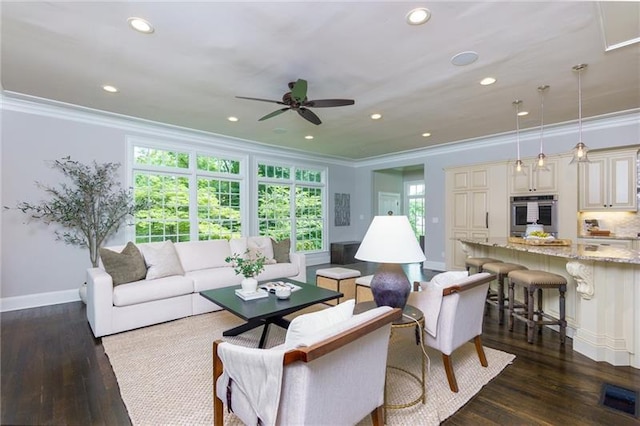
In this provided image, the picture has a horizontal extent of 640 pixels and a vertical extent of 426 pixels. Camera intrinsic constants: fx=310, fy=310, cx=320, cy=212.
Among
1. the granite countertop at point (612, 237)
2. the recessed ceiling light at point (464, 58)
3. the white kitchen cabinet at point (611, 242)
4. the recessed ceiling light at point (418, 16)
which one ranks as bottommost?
the white kitchen cabinet at point (611, 242)

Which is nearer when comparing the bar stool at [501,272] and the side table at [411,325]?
the side table at [411,325]

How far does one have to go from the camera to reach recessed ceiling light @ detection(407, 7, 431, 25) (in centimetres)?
228

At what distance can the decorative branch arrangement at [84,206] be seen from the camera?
429 cm

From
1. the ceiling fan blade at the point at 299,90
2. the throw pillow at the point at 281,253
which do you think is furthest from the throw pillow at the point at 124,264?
the ceiling fan blade at the point at 299,90

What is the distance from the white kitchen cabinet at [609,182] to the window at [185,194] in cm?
609

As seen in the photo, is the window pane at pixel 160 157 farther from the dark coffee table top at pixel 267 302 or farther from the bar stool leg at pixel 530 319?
the bar stool leg at pixel 530 319

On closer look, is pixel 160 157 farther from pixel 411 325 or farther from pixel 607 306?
pixel 607 306

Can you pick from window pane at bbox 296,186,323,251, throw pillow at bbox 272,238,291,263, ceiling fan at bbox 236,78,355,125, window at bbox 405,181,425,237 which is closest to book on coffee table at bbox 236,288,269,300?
throw pillow at bbox 272,238,291,263

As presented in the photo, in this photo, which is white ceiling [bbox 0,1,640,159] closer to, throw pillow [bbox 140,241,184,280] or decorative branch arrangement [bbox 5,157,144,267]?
decorative branch arrangement [bbox 5,157,144,267]

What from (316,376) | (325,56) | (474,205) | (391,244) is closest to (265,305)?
(391,244)

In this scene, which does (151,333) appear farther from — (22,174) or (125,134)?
(125,134)

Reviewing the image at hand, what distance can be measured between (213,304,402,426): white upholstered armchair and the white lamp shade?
1.70ft

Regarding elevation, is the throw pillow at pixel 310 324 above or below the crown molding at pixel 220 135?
below

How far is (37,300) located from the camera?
427 cm
